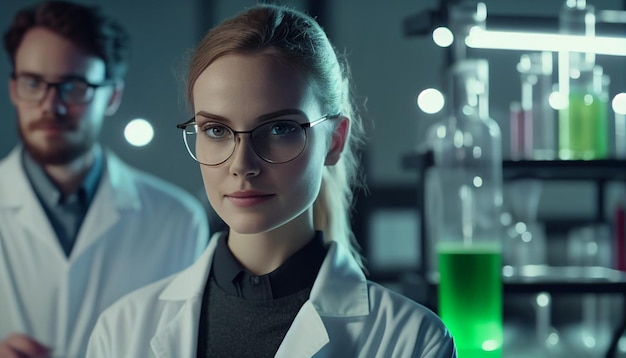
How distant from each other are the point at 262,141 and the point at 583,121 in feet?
3.80

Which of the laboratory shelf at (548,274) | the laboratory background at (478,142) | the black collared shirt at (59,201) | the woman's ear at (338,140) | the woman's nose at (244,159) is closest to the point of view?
the woman's nose at (244,159)

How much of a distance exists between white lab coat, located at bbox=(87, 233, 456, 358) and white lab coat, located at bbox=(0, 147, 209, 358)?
2.35ft

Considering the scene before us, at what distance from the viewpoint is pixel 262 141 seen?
3.51ft

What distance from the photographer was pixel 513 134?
212cm

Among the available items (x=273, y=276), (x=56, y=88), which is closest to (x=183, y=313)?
(x=273, y=276)

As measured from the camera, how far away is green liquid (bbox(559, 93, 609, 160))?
6.49 feet

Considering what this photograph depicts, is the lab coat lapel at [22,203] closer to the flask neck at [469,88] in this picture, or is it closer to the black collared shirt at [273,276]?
the black collared shirt at [273,276]

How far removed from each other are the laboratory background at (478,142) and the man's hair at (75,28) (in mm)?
286

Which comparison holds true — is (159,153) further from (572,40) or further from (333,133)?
(333,133)

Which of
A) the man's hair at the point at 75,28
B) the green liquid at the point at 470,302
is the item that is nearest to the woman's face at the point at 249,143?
the green liquid at the point at 470,302

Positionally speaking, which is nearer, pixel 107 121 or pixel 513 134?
pixel 513 134

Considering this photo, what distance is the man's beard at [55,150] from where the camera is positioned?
75.5 inches

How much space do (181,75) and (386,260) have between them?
189 centimetres

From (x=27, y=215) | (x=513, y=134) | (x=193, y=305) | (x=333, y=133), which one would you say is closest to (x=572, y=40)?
(x=513, y=134)
